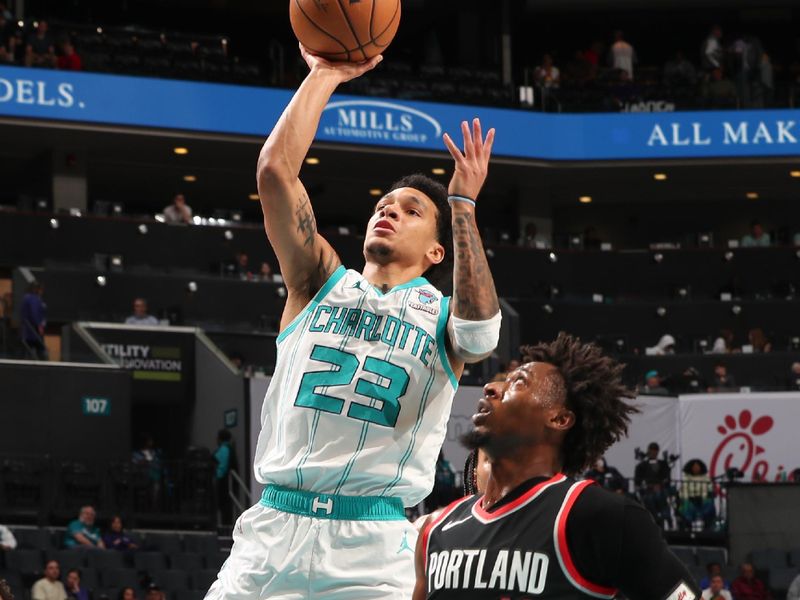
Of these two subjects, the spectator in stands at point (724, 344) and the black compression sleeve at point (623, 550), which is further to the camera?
the spectator in stands at point (724, 344)

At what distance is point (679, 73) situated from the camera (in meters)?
32.2

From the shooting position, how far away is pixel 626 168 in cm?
3156

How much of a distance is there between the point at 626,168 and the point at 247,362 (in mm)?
11167

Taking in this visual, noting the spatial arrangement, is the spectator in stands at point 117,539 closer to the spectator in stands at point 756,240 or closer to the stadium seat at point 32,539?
the stadium seat at point 32,539

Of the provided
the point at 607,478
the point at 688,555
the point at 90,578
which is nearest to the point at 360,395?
the point at 90,578

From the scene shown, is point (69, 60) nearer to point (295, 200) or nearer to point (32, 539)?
point (32, 539)

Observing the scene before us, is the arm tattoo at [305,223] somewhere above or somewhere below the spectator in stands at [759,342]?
below

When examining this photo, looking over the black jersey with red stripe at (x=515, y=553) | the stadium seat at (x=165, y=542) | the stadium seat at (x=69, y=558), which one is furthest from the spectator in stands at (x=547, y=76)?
the black jersey with red stripe at (x=515, y=553)

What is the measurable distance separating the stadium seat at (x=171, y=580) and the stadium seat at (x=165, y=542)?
4.68ft

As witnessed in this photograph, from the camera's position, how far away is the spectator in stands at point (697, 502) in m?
20.4

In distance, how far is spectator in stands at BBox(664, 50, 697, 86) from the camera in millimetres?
31953

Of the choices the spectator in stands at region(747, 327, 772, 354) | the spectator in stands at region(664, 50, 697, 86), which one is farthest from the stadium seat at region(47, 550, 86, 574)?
the spectator in stands at region(664, 50, 697, 86)

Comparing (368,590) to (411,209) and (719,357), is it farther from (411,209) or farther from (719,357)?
(719,357)

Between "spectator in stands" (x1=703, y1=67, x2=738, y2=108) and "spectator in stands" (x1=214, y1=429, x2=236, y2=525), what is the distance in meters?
14.8
